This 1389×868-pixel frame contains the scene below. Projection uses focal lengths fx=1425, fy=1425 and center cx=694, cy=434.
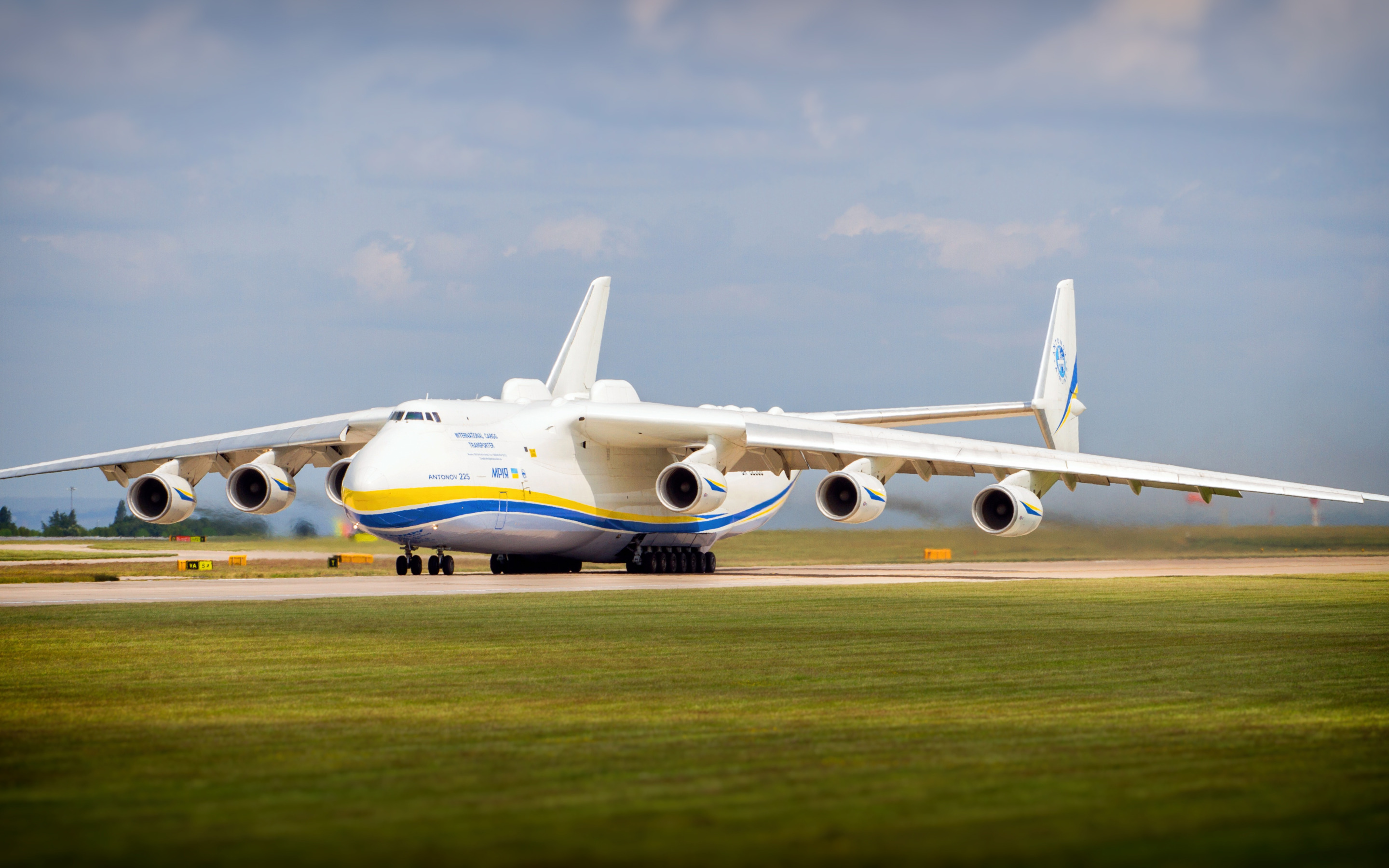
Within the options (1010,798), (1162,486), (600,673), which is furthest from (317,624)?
(1162,486)

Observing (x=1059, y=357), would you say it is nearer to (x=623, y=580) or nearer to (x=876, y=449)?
(x=876, y=449)

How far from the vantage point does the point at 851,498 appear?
93.2 ft

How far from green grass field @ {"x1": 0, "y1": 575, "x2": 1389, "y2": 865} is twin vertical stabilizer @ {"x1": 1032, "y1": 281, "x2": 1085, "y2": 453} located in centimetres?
2071

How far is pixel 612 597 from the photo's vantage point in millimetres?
22000

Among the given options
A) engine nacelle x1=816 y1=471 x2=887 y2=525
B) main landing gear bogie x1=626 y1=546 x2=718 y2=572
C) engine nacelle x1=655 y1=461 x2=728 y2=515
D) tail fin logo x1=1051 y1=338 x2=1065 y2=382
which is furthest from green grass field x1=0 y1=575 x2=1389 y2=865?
tail fin logo x1=1051 y1=338 x2=1065 y2=382

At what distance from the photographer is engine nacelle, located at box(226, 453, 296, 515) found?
30250 mm

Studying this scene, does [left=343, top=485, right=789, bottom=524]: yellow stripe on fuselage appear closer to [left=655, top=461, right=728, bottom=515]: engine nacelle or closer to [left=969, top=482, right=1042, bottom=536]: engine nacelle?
[left=655, top=461, right=728, bottom=515]: engine nacelle

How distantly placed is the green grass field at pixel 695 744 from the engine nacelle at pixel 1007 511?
11104 millimetres

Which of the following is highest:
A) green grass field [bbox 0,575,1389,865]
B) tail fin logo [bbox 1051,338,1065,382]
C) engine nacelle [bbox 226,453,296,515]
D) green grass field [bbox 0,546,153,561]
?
tail fin logo [bbox 1051,338,1065,382]

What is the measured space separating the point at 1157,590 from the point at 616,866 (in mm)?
20116

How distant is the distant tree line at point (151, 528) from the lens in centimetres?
3666

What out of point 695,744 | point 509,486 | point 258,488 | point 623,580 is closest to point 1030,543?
point 623,580

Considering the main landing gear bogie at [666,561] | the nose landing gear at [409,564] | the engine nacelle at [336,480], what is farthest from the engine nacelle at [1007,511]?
the engine nacelle at [336,480]

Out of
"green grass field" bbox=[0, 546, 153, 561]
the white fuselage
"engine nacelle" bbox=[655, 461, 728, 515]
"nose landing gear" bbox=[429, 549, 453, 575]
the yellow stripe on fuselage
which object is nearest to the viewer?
the yellow stripe on fuselage
